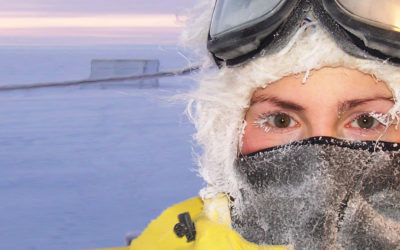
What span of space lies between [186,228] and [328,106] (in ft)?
1.52

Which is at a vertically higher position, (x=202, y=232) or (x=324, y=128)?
(x=324, y=128)

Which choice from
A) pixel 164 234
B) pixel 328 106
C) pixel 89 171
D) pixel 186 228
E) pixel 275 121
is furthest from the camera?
pixel 89 171

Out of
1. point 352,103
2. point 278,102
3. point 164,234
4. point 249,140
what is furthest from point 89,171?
point 352,103

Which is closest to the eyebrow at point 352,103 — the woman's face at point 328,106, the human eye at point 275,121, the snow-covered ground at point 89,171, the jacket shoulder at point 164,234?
the woman's face at point 328,106

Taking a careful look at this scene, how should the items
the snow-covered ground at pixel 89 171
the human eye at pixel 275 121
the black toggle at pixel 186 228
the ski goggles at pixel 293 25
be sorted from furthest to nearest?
1. the snow-covered ground at pixel 89 171
2. the black toggle at pixel 186 228
3. the human eye at pixel 275 121
4. the ski goggles at pixel 293 25

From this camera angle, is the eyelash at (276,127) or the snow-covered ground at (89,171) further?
the snow-covered ground at (89,171)

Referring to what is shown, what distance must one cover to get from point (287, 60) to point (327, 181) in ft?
0.80

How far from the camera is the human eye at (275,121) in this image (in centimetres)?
119

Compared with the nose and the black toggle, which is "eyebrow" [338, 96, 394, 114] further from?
the black toggle

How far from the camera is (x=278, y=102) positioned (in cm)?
118

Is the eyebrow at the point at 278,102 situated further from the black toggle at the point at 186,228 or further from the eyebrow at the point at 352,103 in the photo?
the black toggle at the point at 186,228

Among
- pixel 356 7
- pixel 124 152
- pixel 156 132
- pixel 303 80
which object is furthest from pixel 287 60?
pixel 156 132

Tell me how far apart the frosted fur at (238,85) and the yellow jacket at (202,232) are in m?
0.04

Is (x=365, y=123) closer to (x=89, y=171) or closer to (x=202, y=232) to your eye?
(x=202, y=232)
